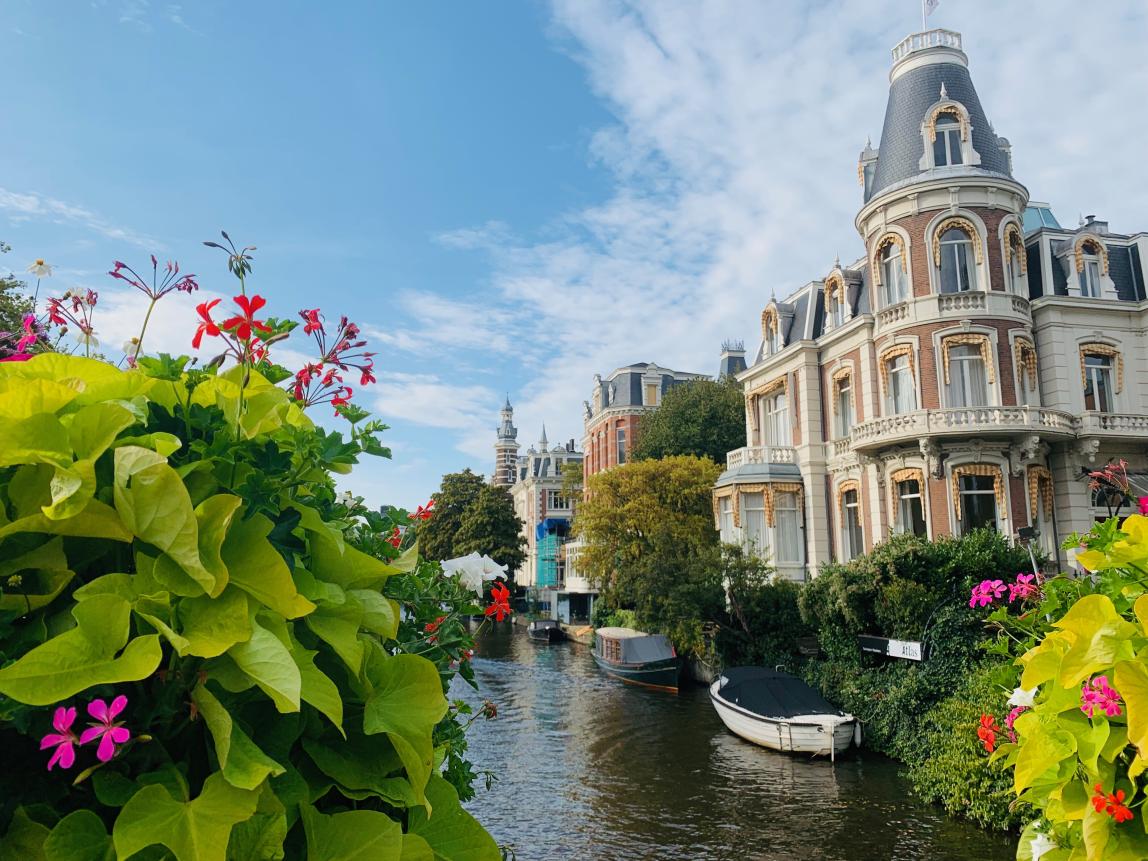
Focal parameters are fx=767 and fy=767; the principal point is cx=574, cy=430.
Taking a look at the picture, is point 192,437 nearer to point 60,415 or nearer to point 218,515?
point 60,415

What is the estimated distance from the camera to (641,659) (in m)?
30.1

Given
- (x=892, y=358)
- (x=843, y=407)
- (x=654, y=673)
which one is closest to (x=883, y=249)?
(x=892, y=358)

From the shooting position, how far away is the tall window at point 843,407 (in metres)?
27.0

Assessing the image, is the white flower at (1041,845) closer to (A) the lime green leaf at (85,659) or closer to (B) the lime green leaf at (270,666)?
(B) the lime green leaf at (270,666)

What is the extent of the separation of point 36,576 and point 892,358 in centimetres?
2548

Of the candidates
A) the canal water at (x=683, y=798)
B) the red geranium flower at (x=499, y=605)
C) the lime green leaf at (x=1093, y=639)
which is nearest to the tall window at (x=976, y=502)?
the canal water at (x=683, y=798)

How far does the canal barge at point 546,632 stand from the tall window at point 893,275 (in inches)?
1308

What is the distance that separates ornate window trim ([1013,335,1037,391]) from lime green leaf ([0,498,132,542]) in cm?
2568

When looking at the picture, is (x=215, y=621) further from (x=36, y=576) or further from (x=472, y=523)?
(x=472, y=523)

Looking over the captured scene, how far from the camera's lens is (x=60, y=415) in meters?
1.56

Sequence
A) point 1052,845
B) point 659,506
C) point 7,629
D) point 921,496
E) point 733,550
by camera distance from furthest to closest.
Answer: point 659,506, point 733,550, point 921,496, point 1052,845, point 7,629

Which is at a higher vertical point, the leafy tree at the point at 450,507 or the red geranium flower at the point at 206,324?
the leafy tree at the point at 450,507

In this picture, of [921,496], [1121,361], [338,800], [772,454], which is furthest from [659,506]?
[338,800]

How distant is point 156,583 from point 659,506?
3645 cm
